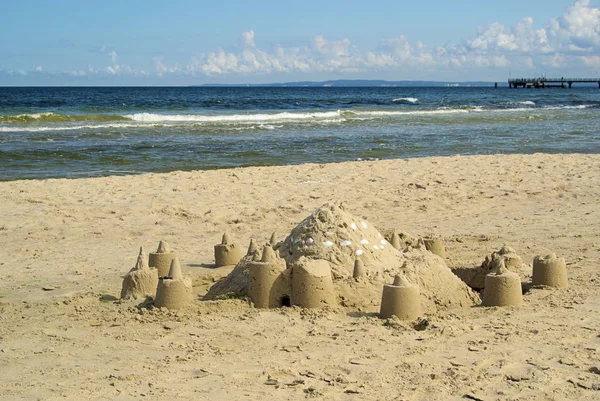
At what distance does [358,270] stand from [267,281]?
2.10 feet

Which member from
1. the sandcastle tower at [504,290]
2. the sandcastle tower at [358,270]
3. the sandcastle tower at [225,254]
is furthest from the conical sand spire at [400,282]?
the sandcastle tower at [225,254]

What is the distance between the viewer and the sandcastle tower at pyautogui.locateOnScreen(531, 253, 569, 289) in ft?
18.9

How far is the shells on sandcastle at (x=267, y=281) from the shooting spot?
5266 mm

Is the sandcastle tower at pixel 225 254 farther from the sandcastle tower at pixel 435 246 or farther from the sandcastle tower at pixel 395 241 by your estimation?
the sandcastle tower at pixel 435 246

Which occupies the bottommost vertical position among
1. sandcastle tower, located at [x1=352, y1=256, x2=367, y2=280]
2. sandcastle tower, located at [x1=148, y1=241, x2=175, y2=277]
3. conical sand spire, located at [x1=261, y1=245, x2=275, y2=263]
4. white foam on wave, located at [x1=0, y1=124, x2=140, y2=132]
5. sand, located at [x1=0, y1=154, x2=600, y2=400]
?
sand, located at [x1=0, y1=154, x2=600, y2=400]

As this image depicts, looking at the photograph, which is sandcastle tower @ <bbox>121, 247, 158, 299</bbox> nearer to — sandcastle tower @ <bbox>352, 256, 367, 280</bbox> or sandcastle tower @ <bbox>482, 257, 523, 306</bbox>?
sandcastle tower @ <bbox>352, 256, 367, 280</bbox>

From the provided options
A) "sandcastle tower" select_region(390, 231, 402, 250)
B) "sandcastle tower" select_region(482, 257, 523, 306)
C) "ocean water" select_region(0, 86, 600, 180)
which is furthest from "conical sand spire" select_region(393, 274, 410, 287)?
"ocean water" select_region(0, 86, 600, 180)

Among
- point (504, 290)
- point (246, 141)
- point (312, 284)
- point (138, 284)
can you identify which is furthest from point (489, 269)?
point (246, 141)

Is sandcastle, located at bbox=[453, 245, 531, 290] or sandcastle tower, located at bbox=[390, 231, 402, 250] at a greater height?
sandcastle tower, located at bbox=[390, 231, 402, 250]

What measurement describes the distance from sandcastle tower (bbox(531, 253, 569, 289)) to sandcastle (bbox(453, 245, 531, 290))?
33 cm

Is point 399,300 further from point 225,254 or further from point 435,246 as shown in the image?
point 225,254

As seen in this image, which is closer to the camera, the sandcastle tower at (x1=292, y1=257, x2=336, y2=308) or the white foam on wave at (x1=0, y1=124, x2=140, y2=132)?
the sandcastle tower at (x1=292, y1=257, x2=336, y2=308)

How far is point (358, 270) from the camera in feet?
17.6

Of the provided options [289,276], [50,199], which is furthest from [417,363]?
[50,199]
